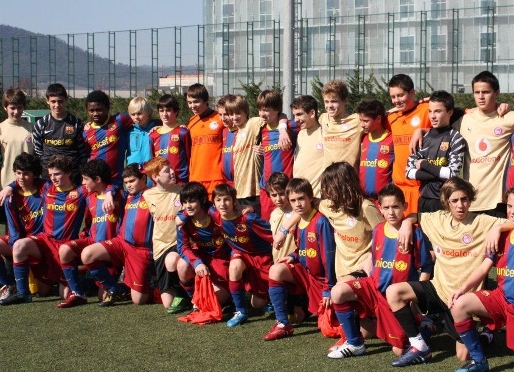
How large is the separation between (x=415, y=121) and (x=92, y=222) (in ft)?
8.88

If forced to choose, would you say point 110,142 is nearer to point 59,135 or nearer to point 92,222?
point 59,135

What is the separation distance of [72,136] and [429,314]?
3.79 m

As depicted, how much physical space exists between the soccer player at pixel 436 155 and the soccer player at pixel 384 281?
23.2 inches

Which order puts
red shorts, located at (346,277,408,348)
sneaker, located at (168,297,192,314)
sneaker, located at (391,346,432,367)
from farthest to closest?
sneaker, located at (168,297,192,314) < red shorts, located at (346,277,408,348) < sneaker, located at (391,346,432,367)

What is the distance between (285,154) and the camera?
6.89 metres

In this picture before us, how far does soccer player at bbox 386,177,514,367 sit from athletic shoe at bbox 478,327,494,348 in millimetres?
245

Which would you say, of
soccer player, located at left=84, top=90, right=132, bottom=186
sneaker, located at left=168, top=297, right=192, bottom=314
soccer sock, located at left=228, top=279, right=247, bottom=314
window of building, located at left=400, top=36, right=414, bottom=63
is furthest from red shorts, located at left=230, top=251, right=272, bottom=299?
window of building, located at left=400, top=36, right=414, bottom=63

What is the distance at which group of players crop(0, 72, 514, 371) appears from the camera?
505 cm

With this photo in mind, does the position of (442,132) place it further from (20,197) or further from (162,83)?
(162,83)

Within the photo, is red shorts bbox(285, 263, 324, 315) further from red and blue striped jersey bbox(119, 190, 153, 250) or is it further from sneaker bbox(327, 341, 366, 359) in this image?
red and blue striped jersey bbox(119, 190, 153, 250)

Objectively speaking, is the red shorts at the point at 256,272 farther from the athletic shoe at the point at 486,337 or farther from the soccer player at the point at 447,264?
the athletic shoe at the point at 486,337

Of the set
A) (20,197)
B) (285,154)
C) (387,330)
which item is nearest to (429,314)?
(387,330)

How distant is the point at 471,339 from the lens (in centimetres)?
473

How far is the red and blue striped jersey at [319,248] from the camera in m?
→ 5.78
